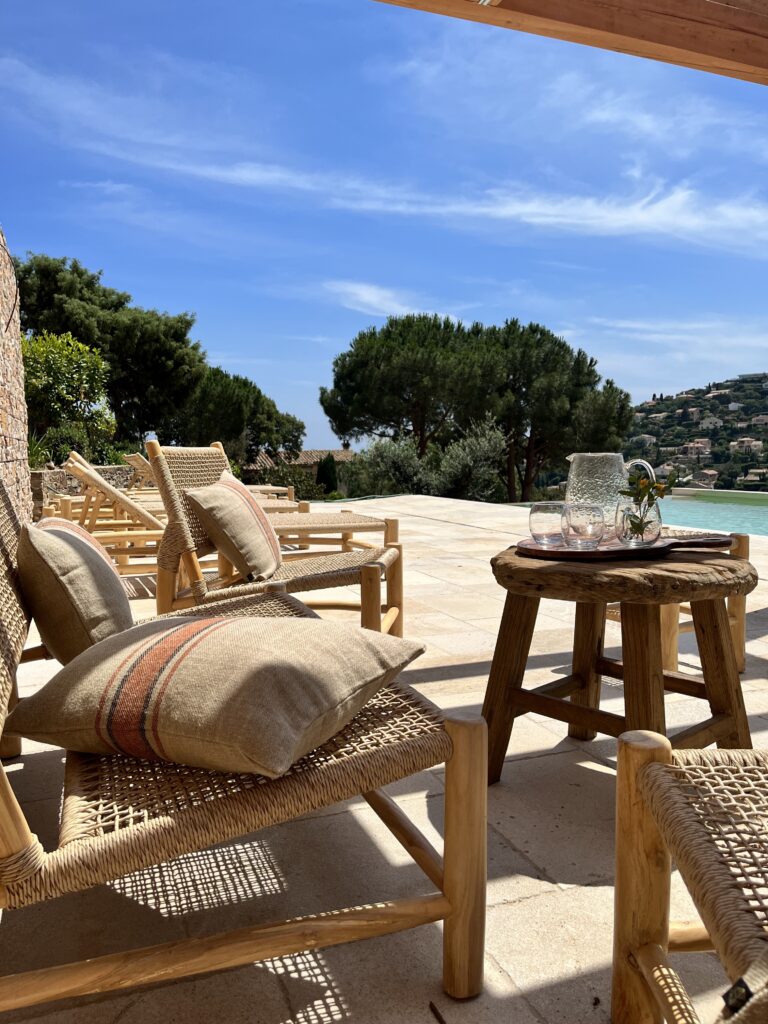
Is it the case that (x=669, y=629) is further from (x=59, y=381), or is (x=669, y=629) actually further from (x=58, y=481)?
(x=59, y=381)

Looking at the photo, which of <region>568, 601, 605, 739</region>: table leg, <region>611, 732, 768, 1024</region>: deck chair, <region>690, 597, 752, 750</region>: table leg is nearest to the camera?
<region>611, 732, 768, 1024</region>: deck chair

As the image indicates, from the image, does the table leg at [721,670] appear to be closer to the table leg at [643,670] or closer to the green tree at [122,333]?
the table leg at [643,670]

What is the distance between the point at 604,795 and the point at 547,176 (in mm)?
31916

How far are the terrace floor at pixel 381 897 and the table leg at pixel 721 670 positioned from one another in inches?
12.5

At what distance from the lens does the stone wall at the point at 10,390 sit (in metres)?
1.85

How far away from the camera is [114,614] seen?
5.10 ft

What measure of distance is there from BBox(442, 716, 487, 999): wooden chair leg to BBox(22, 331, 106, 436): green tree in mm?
10914

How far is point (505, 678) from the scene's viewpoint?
1.85 metres

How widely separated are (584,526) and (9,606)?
1.21m

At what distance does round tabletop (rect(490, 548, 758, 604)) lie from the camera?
1.49 metres

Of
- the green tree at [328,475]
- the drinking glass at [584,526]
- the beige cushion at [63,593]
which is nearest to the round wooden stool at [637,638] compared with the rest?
the drinking glass at [584,526]

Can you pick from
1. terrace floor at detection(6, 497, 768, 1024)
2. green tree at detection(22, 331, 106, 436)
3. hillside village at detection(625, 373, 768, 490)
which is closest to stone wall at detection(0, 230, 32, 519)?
terrace floor at detection(6, 497, 768, 1024)

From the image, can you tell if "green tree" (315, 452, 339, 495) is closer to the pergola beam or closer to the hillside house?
the hillside house

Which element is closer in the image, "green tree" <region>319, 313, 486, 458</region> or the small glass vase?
the small glass vase
